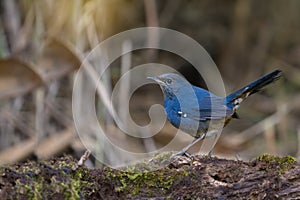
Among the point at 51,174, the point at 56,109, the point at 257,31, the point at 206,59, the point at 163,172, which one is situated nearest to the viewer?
the point at 51,174

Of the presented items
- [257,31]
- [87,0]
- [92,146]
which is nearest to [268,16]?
[257,31]

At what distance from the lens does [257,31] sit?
827 centimetres

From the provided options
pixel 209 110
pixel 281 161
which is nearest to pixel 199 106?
pixel 209 110

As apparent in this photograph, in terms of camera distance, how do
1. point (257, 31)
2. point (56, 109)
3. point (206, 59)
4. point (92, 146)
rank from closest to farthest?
1. point (92, 146)
2. point (56, 109)
3. point (206, 59)
4. point (257, 31)

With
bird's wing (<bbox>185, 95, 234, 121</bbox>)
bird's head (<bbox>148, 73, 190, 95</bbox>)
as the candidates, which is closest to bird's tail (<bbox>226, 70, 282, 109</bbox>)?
bird's wing (<bbox>185, 95, 234, 121</bbox>)

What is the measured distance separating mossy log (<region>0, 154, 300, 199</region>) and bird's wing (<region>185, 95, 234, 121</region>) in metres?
0.88

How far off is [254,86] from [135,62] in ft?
11.8

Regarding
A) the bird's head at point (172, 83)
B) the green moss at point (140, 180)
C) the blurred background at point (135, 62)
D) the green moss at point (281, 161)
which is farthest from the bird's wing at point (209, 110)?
the blurred background at point (135, 62)

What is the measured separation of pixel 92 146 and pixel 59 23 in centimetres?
133

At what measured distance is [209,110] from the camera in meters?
3.89

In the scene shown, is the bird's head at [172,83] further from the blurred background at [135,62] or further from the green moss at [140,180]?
the blurred background at [135,62]

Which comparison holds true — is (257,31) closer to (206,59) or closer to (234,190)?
(206,59)

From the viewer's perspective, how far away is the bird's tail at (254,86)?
387cm

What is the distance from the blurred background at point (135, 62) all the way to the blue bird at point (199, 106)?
1.55 metres
